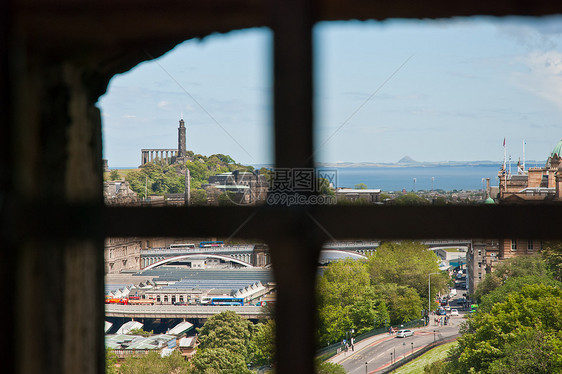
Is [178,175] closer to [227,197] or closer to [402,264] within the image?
[227,197]

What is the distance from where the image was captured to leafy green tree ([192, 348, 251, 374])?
1.43m

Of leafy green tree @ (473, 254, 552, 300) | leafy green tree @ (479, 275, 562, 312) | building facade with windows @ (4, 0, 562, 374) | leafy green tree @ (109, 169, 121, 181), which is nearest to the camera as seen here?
building facade with windows @ (4, 0, 562, 374)

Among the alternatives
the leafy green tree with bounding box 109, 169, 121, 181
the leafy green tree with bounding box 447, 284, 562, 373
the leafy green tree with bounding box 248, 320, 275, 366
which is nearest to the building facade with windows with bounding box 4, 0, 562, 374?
the leafy green tree with bounding box 109, 169, 121, 181

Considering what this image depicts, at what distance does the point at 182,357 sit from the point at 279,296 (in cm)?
72

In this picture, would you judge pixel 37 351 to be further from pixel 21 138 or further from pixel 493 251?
pixel 493 251

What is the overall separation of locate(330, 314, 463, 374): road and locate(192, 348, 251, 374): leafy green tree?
29cm

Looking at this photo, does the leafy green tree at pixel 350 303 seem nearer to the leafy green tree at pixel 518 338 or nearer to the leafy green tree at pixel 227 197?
the leafy green tree at pixel 227 197

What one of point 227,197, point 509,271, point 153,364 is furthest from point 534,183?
point 153,364

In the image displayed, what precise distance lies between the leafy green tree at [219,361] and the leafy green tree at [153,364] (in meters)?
0.10

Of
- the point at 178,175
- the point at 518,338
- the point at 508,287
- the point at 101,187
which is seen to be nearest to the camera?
the point at 101,187

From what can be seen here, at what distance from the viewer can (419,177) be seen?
137 centimetres

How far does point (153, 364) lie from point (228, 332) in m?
0.37

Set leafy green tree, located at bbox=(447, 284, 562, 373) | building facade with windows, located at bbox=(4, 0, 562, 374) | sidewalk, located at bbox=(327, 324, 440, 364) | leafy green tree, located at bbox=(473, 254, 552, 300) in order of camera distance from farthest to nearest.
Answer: leafy green tree, located at bbox=(447, 284, 562, 373) → leafy green tree, located at bbox=(473, 254, 552, 300) → sidewalk, located at bbox=(327, 324, 440, 364) → building facade with windows, located at bbox=(4, 0, 562, 374)

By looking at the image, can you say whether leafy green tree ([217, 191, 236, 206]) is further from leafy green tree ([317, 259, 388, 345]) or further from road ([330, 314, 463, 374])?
road ([330, 314, 463, 374])
